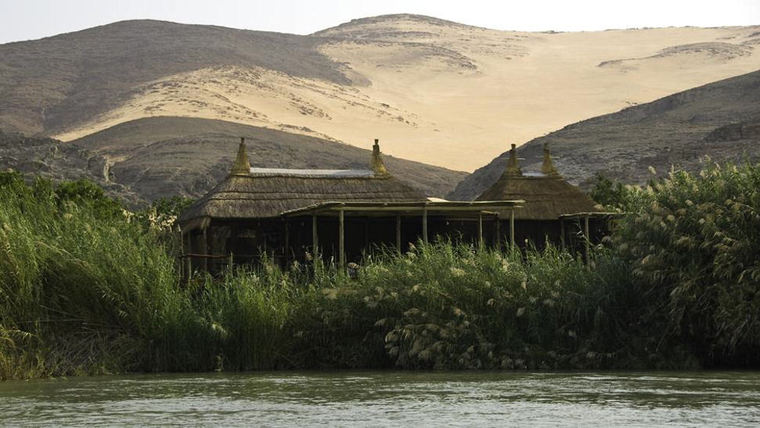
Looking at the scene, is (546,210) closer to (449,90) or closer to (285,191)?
(285,191)

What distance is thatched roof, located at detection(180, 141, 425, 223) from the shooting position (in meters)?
28.3

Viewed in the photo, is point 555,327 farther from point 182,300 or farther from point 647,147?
point 647,147

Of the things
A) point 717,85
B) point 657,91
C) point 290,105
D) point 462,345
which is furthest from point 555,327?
point 657,91

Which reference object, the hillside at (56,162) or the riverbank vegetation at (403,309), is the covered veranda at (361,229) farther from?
the hillside at (56,162)

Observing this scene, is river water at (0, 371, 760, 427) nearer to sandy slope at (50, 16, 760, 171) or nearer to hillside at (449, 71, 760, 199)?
hillside at (449, 71, 760, 199)

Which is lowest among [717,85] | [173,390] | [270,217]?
[173,390]

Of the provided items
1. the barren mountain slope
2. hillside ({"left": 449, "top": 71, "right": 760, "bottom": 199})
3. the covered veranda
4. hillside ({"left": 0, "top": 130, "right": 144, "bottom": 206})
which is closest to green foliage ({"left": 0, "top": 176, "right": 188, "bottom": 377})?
the covered veranda

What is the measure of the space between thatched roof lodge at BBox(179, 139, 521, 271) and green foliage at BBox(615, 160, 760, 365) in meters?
6.64

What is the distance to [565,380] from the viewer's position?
19234 mm

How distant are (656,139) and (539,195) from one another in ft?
154

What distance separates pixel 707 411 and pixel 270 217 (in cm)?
1408

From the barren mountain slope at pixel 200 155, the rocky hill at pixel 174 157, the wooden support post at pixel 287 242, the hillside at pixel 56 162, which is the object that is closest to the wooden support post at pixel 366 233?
the wooden support post at pixel 287 242

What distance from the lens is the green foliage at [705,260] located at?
19.8 metres

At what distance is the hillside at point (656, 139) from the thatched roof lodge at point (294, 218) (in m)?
26.0
